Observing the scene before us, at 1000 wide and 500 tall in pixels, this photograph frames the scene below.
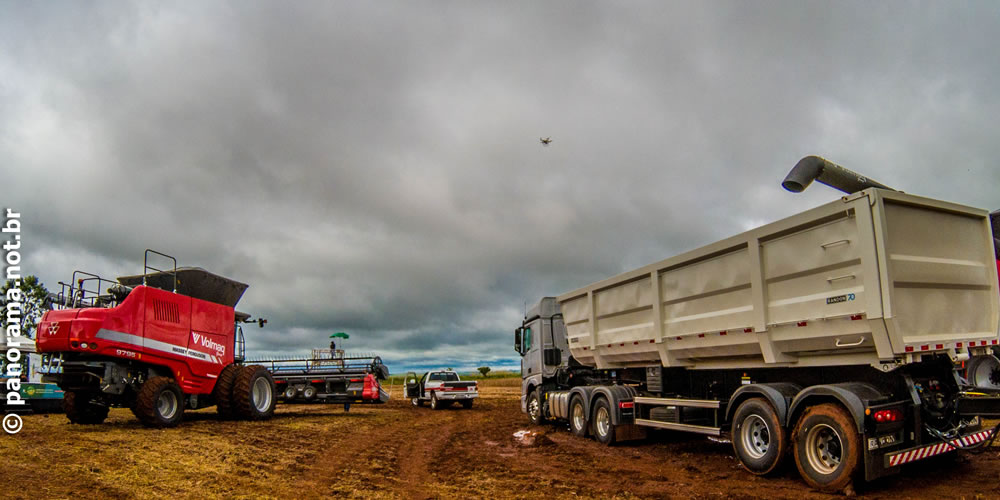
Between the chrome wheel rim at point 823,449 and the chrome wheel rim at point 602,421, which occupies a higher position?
the chrome wheel rim at point 823,449

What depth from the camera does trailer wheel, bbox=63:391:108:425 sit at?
44.8 feet

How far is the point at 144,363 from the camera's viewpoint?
1416cm

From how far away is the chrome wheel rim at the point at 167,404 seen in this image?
540 inches

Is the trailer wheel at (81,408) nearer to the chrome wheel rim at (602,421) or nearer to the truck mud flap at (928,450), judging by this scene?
the chrome wheel rim at (602,421)

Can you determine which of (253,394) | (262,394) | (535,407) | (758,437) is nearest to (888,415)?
(758,437)

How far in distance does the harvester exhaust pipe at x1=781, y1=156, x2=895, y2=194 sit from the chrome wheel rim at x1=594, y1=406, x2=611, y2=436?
5558 mm

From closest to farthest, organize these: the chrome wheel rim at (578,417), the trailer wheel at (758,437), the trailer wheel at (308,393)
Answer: the trailer wheel at (758,437) → the chrome wheel rim at (578,417) → the trailer wheel at (308,393)

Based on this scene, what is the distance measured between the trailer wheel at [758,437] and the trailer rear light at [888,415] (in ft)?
4.05

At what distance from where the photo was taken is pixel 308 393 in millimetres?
22094

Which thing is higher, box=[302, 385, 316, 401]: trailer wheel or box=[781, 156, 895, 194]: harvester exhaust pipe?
box=[781, 156, 895, 194]: harvester exhaust pipe

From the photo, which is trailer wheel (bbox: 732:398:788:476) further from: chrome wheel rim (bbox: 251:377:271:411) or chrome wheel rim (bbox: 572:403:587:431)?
chrome wheel rim (bbox: 251:377:271:411)

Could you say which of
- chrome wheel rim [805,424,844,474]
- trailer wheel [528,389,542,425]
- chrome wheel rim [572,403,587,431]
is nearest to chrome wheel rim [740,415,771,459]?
chrome wheel rim [805,424,844,474]

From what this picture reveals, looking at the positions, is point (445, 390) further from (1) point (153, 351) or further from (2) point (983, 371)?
(2) point (983, 371)

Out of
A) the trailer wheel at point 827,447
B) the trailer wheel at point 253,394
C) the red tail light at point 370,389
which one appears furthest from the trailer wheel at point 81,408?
the trailer wheel at point 827,447
